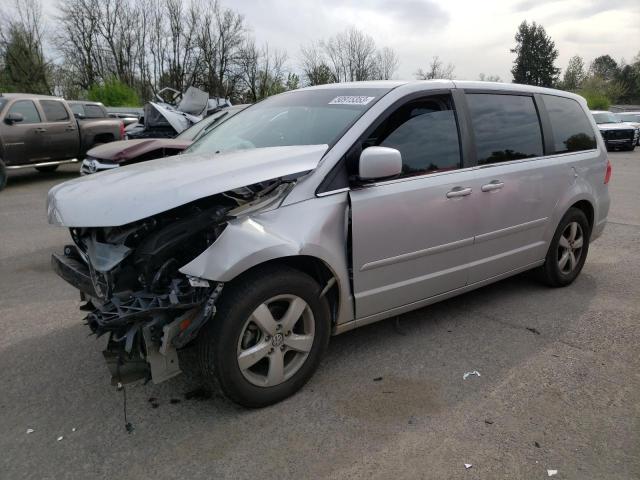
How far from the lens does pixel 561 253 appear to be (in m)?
4.86

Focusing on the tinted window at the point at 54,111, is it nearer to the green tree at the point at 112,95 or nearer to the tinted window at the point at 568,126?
the tinted window at the point at 568,126

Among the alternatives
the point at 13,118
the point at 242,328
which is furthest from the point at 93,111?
the point at 242,328

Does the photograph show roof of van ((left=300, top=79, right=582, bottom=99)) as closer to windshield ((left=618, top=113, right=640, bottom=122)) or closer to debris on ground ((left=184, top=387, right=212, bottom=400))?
debris on ground ((left=184, top=387, right=212, bottom=400))

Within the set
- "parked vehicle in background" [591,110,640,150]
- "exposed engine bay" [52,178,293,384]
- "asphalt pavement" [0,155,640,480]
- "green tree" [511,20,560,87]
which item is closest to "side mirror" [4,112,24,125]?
"asphalt pavement" [0,155,640,480]

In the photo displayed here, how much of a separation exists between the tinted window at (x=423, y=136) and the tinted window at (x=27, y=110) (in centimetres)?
1091

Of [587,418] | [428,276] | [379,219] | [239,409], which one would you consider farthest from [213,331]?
[587,418]

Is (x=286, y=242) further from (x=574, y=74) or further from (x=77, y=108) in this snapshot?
(x=574, y=74)

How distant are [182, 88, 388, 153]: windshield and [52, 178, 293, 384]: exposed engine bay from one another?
1.91 feet

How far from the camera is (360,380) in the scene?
327cm

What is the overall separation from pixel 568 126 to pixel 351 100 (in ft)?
7.80

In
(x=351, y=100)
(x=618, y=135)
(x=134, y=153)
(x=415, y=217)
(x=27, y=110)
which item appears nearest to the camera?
(x=415, y=217)

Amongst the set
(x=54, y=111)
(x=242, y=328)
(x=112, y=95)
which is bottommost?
(x=242, y=328)

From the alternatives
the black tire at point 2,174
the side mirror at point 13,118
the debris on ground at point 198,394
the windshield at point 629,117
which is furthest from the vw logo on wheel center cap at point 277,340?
the windshield at point 629,117

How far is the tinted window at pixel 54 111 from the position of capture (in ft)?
40.3
